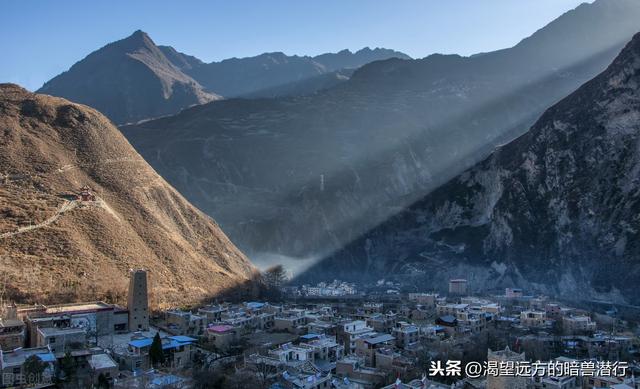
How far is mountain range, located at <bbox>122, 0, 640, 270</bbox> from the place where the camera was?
411 ft

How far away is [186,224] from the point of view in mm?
69250

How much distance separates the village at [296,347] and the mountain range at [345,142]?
2582 inches

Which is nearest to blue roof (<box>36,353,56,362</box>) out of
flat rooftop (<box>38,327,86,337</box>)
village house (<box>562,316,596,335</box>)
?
flat rooftop (<box>38,327,86,337</box>)

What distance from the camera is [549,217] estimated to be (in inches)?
3524

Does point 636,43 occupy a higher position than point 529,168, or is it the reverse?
point 636,43

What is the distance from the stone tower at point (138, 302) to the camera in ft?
139

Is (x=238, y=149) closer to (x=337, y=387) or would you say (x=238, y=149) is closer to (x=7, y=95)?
(x=7, y=95)

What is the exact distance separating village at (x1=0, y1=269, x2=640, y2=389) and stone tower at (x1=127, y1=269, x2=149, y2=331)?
0.07 m

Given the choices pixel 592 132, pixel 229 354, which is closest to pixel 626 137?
pixel 592 132

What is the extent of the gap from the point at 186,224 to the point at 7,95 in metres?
26.2

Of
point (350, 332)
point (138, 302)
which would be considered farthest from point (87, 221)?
point (350, 332)

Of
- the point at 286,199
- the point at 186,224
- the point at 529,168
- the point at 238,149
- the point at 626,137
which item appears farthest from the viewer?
the point at 238,149

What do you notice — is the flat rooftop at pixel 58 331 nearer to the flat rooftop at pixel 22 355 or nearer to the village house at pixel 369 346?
the flat rooftop at pixel 22 355

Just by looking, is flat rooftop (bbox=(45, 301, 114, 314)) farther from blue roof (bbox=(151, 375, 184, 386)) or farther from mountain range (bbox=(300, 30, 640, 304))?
mountain range (bbox=(300, 30, 640, 304))
